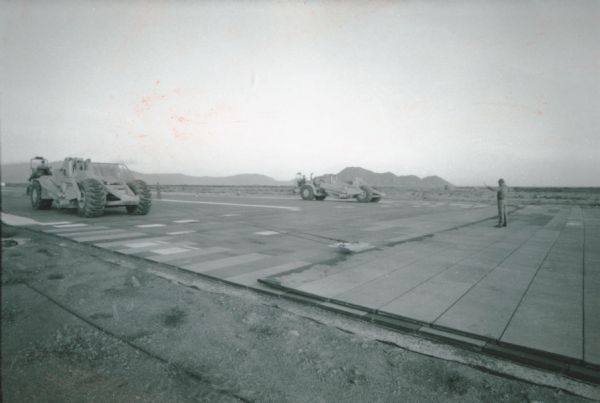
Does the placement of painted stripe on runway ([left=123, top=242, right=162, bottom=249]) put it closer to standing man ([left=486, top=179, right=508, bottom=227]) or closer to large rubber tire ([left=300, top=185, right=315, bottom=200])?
standing man ([left=486, top=179, right=508, bottom=227])

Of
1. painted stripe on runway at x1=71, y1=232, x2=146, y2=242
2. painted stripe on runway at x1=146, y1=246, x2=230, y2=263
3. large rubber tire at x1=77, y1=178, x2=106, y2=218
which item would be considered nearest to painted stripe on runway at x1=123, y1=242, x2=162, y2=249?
painted stripe on runway at x1=71, y1=232, x2=146, y2=242

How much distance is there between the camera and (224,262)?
18.6 ft

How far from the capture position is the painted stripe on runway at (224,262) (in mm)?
5224

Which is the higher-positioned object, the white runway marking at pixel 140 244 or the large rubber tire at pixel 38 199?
the large rubber tire at pixel 38 199

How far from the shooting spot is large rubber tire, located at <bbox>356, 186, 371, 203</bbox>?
22.7 meters

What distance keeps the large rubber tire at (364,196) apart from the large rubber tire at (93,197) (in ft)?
52.9

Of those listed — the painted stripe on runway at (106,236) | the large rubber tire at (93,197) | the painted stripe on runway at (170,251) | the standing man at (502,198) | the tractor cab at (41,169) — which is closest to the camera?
the painted stripe on runway at (170,251)

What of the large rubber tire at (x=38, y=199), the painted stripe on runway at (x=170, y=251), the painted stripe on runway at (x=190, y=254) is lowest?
the painted stripe on runway at (x=190, y=254)

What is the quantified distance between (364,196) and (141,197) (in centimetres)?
1487

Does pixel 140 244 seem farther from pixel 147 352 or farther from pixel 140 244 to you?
pixel 147 352

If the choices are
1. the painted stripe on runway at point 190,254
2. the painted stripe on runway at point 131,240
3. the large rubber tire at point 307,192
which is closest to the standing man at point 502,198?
the painted stripe on runway at point 190,254

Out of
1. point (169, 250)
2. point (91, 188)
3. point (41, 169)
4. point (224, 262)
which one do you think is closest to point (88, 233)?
point (169, 250)

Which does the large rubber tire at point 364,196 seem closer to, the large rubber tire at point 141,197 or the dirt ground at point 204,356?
the large rubber tire at point 141,197

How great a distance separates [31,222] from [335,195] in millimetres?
17863
